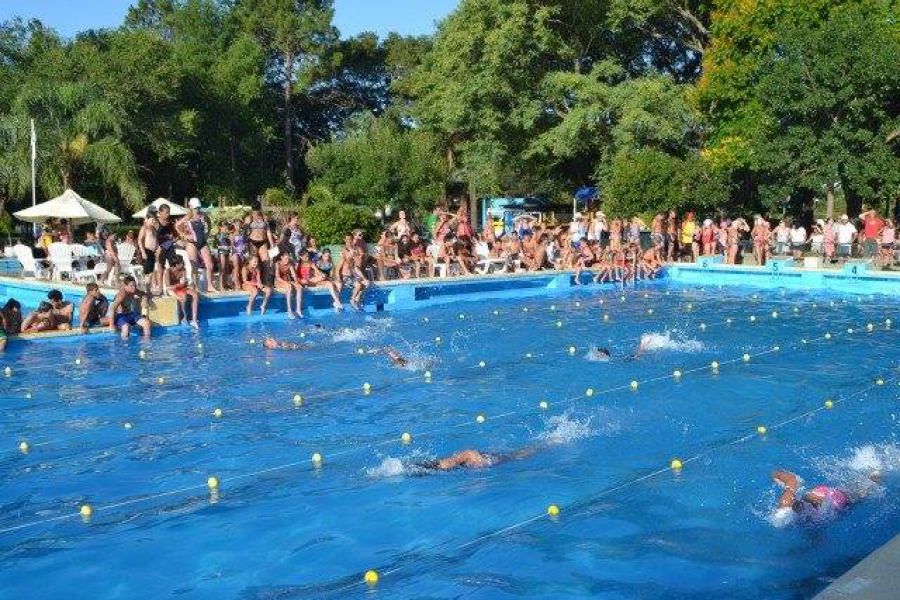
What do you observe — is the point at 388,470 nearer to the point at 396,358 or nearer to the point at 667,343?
the point at 396,358

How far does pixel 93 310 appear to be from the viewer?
13.4m

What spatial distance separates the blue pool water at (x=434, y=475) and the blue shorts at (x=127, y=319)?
0.40m

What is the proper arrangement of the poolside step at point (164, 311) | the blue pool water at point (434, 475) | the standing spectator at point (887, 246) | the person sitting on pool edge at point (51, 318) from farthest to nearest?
the standing spectator at point (887, 246), the poolside step at point (164, 311), the person sitting on pool edge at point (51, 318), the blue pool water at point (434, 475)

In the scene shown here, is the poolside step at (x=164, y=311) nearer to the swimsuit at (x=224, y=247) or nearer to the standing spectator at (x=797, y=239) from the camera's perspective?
the swimsuit at (x=224, y=247)

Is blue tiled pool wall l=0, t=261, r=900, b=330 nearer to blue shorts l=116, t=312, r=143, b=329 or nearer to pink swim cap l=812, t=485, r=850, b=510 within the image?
blue shorts l=116, t=312, r=143, b=329

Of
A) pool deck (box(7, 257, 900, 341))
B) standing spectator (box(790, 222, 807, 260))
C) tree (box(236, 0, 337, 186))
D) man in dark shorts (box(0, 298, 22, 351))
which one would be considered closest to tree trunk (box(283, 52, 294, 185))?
tree (box(236, 0, 337, 186))

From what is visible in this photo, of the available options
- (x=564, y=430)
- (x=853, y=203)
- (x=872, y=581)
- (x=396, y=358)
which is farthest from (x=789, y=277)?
(x=872, y=581)

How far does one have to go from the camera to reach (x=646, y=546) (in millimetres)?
6133

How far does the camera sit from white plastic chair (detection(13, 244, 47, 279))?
1821cm

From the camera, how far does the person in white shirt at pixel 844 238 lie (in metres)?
21.8

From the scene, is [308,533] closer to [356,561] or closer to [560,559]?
[356,561]

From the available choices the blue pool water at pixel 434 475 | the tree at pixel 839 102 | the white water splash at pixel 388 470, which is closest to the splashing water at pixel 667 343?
the blue pool water at pixel 434 475

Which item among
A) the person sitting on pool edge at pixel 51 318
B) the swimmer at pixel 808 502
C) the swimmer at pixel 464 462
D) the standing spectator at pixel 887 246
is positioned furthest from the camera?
the standing spectator at pixel 887 246

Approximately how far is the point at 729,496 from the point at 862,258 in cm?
1624
